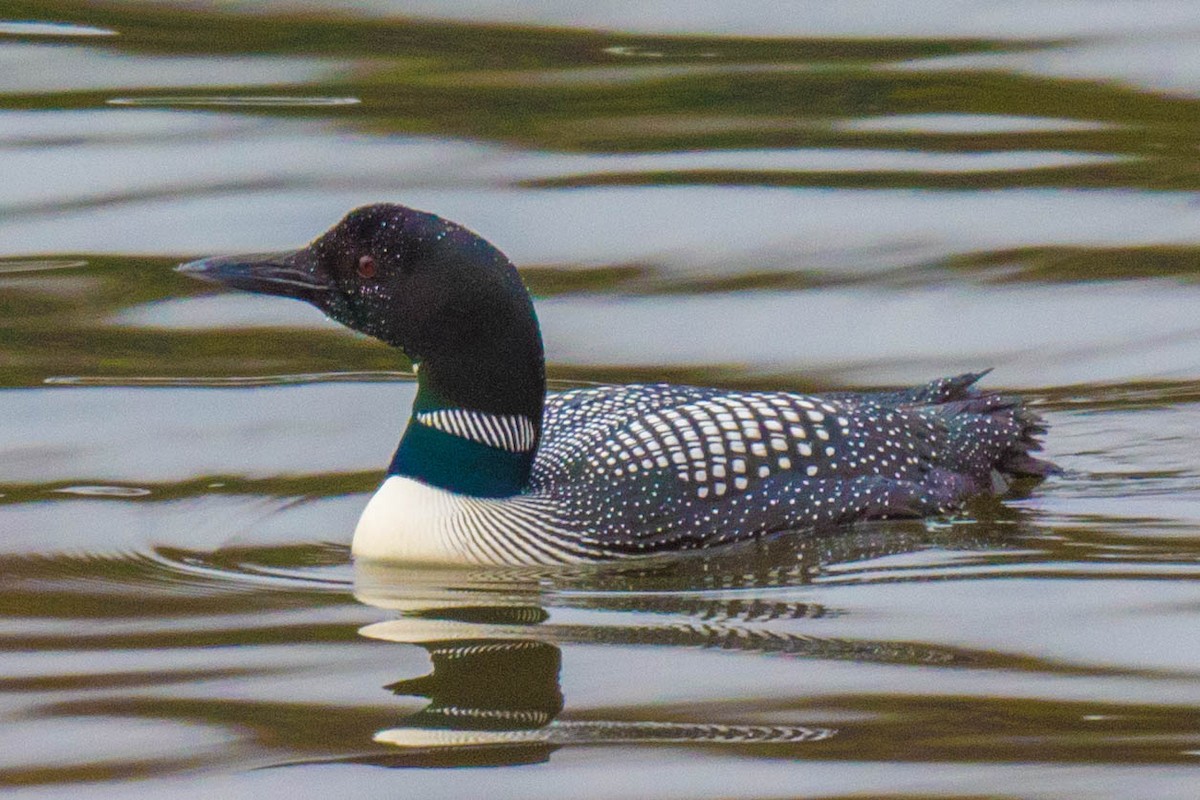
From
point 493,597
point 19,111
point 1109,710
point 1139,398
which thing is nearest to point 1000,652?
point 1109,710

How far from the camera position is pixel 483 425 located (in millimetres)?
5488

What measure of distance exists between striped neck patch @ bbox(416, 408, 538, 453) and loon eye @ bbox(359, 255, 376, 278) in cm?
33

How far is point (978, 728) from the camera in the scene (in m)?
4.18

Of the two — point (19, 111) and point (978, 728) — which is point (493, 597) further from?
point (19, 111)

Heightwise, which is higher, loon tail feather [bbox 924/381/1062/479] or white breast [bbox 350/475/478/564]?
loon tail feather [bbox 924/381/1062/479]

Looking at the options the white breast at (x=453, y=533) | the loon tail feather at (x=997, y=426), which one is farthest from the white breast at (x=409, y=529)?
the loon tail feather at (x=997, y=426)

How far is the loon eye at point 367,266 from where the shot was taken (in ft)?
→ 17.9

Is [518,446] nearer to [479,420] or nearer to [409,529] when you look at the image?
[479,420]

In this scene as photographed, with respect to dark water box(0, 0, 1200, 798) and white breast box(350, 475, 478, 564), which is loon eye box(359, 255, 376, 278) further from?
→ dark water box(0, 0, 1200, 798)

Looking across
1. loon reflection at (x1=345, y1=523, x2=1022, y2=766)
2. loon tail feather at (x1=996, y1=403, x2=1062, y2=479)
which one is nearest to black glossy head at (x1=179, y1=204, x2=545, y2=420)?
loon reflection at (x1=345, y1=523, x2=1022, y2=766)

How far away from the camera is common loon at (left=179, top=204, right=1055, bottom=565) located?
17.7ft

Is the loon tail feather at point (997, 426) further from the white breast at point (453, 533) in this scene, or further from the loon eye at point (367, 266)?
the loon eye at point (367, 266)

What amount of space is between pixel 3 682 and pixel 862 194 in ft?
13.6

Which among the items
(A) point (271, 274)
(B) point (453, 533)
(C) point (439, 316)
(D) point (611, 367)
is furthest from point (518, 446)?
(D) point (611, 367)
